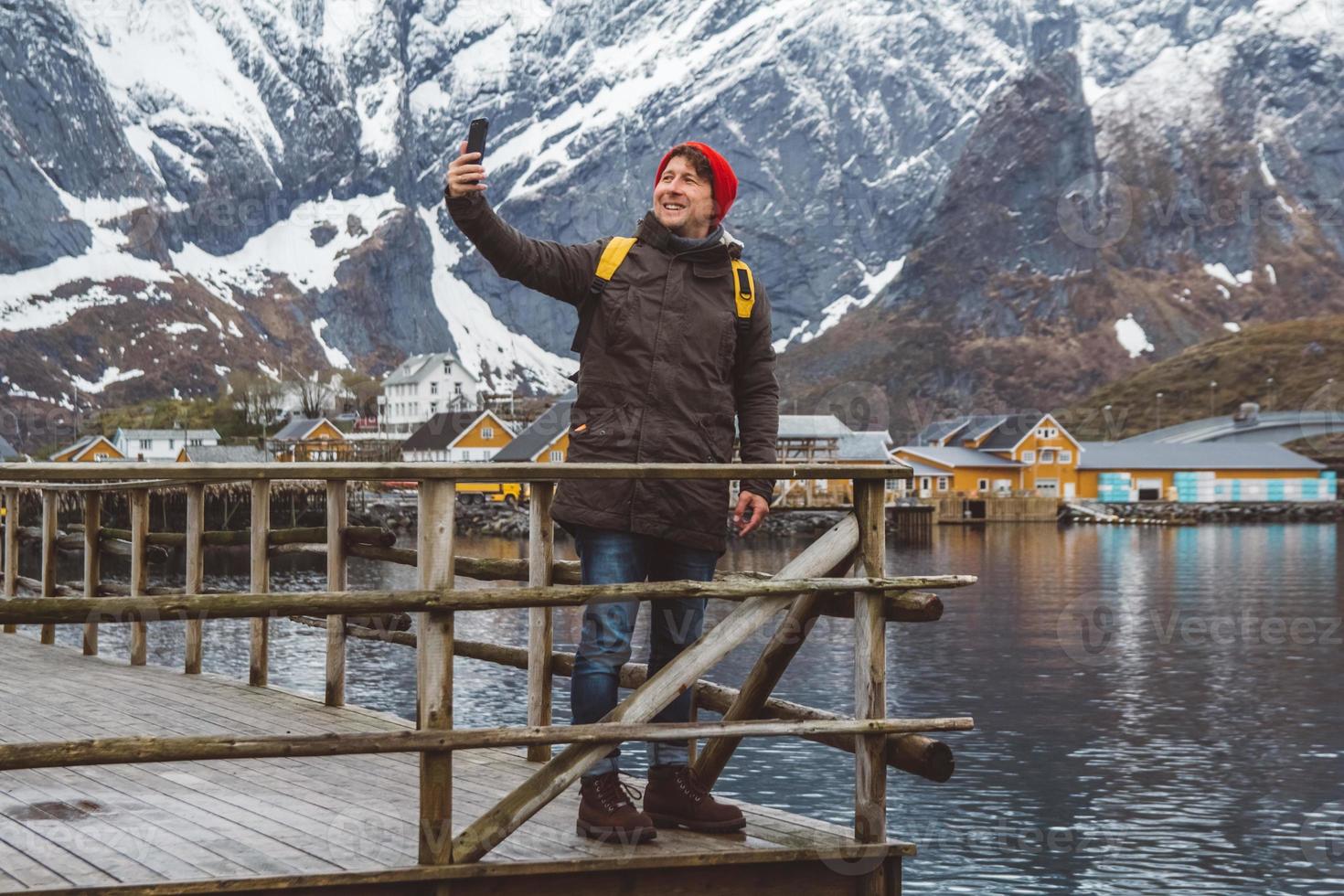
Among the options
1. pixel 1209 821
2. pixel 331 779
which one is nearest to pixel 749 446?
pixel 331 779

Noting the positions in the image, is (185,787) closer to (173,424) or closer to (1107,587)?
(1107,587)

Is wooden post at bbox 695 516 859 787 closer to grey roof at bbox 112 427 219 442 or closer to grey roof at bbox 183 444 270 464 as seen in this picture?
grey roof at bbox 183 444 270 464

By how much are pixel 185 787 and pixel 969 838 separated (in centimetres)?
1102

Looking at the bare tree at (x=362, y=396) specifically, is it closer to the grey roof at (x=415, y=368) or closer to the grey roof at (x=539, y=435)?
the grey roof at (x=415, y=368)

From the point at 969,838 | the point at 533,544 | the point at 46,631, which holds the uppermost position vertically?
the point at 533,544

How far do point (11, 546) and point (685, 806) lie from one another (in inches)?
468

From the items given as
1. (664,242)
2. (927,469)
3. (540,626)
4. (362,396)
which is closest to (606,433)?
(664,242)

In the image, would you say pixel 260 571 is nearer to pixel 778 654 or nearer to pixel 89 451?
pixel 778 654

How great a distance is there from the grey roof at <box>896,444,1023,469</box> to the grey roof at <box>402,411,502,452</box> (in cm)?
3521

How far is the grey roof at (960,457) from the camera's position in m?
128

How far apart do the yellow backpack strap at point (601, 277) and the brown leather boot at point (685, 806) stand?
77.8 inches

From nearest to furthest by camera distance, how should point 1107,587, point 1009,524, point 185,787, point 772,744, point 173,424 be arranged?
point 185,787, point 772,744, point 1107,587, point 1009,524, point 173,424

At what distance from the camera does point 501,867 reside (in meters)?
6.06

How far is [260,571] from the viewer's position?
38.1 ft
